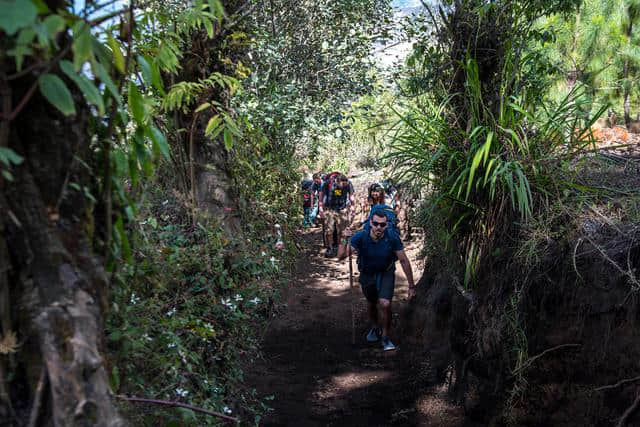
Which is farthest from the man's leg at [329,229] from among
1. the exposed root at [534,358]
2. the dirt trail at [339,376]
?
the exposed root at [534,358]

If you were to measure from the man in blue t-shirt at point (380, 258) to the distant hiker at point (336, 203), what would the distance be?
16.7 feet

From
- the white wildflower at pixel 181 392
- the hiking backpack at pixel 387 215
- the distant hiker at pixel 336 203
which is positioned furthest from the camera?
the distant hiker at pixel 336 203

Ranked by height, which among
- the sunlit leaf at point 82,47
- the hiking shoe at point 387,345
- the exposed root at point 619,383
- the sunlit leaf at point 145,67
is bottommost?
the hiking shoe at point 387,345

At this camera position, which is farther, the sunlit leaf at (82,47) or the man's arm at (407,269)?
the man's arm at (407,269)

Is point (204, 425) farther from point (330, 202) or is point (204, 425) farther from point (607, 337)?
point (330, 202)

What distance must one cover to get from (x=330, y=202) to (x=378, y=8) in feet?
13.8

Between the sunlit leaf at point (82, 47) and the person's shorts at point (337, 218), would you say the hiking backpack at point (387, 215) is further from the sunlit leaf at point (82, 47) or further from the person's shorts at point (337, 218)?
the sunlit leaf at point (82, 47)

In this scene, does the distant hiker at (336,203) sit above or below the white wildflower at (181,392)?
above

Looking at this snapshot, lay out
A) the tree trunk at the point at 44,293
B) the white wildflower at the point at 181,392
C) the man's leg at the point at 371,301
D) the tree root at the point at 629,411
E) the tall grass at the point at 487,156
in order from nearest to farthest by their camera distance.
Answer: the tree trunk at the point at 44,293, the white wildflower at the point at 181,392, the tree root at the point at 629,411, the tall grass at the point at 487,156, the man's leg at the point at 371,301

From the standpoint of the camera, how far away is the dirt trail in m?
5.95

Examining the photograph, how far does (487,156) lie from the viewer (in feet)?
16.4

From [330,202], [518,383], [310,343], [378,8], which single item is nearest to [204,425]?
[518,383]

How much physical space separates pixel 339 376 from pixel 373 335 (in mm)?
1243

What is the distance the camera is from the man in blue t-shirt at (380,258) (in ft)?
23.7
